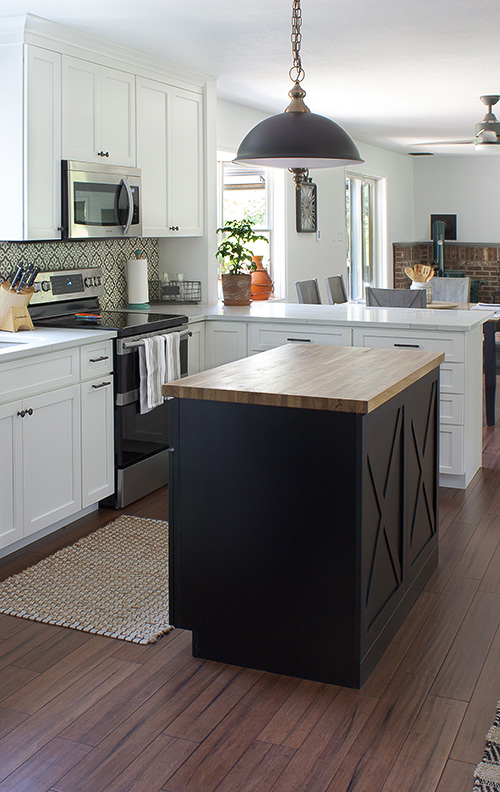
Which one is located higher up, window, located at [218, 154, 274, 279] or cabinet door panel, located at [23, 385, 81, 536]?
window, located at [218, 154, 274, 279]

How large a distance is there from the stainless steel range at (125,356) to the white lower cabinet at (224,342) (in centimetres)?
48

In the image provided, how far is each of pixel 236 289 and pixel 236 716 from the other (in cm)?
374

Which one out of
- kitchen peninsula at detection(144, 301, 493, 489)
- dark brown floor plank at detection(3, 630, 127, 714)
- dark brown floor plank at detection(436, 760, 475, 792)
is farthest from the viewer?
kitchen peninsula at detection(144, 301, 493, 489)

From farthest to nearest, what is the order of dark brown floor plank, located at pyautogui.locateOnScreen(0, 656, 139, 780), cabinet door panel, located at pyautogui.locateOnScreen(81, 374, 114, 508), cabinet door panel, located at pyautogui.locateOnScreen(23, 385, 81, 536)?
cabinet door panel, located at pyautogui.locateOnScreen(81, 374, 114, 508)
cabinet door panel, located at pyautogui.locateOnScreen(23, 385, 81, 536)
dark brown floor plank, located at pyautogui.locateOnScreen(0, 656, 139, 780)

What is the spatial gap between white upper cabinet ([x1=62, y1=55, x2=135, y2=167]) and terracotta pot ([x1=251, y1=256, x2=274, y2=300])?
2.45 m

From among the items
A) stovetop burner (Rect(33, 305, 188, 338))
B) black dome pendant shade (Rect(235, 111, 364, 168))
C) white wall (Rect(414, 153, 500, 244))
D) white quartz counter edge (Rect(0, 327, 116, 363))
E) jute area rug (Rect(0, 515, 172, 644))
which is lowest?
jute area rug (Rect(0, 515, 172, 644))

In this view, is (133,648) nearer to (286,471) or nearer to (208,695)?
(208,695)

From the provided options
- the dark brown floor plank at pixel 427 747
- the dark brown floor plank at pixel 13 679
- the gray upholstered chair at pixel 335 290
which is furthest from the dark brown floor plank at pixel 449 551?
the gray upholstered chair at pixel 335 290

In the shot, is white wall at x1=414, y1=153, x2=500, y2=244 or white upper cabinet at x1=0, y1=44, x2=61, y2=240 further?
white wall at x1=414, y1=153, x2=500, y2=244

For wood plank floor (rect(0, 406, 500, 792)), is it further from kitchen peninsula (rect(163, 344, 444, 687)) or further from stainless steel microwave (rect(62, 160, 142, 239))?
stainless steel microwave (rect(62, 160, 142, 239))

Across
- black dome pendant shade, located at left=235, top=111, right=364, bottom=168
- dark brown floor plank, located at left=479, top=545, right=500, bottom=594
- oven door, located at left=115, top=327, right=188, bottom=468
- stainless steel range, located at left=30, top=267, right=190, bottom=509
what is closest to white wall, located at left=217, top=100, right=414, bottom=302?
stainless steel range, located at left=30, top=267, right=190, bottom=509

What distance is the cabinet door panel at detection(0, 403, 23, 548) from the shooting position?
3248 mm

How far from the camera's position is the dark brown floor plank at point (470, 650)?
7.95ft

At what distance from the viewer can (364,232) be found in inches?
416
